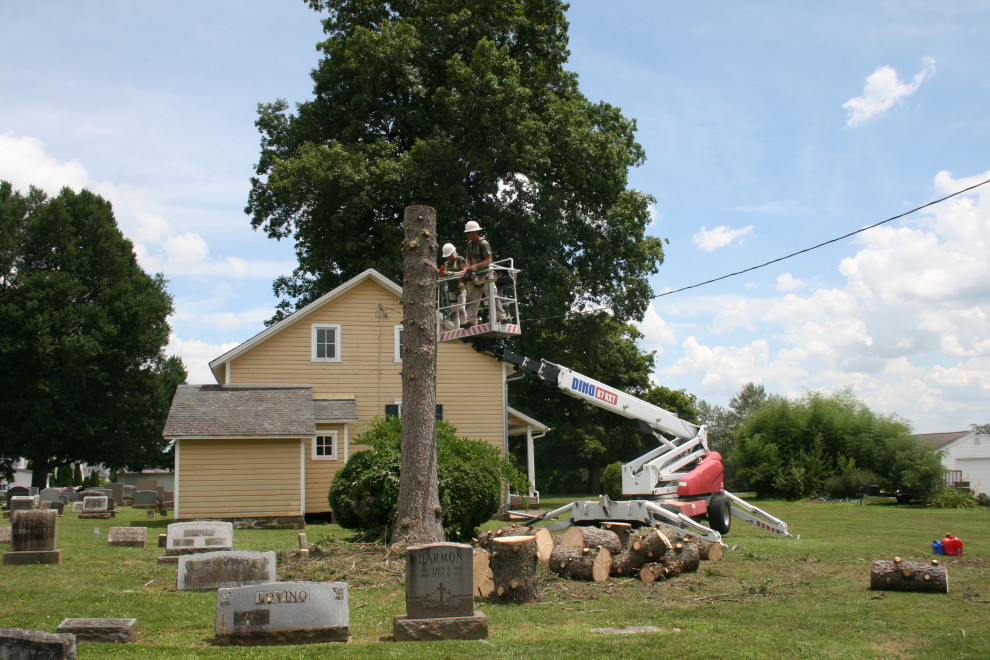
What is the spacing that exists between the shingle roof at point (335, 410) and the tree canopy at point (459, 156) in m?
6.18

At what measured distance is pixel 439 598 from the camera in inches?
318

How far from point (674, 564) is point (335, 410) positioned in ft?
48.8

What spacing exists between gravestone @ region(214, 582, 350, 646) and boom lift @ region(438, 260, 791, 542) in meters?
7.07

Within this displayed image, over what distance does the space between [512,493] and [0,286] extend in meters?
→ 30.3

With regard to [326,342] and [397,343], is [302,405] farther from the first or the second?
[397,343]

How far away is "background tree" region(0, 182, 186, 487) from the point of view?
42281 millimetres

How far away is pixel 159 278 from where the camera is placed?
50219 millimetres

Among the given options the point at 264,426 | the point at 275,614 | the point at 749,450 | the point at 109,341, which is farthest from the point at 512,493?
the point at 109,341

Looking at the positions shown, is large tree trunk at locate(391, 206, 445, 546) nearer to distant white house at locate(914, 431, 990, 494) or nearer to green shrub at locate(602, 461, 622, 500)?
green shrub at locate(602, 461, 622, 500)

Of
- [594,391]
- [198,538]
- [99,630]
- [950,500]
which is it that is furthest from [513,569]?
[950,500]

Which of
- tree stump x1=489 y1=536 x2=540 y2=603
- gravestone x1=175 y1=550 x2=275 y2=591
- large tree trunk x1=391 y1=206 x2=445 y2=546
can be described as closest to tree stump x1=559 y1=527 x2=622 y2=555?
large tree trunk x1=391 y1=206 x2=445 y2=546

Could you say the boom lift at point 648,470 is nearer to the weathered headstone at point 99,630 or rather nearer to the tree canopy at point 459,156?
the weathered headstone at point 99,630

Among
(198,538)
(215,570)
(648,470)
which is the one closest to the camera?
(215,570)

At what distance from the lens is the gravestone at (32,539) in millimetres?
13297
